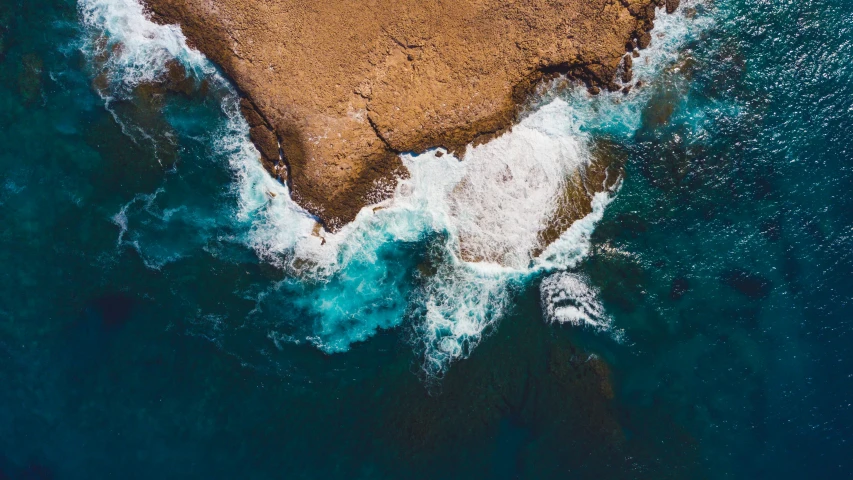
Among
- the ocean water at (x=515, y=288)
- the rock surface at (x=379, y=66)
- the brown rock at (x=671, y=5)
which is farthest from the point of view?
the ocean water at (x=515, y=288)

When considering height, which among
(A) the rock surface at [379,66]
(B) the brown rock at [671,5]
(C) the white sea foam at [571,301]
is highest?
(B) the brown rock at [671,5]

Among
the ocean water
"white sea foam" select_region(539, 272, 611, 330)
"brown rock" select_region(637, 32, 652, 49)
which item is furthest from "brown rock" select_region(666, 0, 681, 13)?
"white sea foam" select_region(539, 272, 611, 330)

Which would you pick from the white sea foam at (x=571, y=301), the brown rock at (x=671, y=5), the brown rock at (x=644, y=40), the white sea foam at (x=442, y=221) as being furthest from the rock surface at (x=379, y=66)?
the white sea foam at (x=571, y=301)

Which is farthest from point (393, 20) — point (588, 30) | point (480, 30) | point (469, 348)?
point (469, 348)

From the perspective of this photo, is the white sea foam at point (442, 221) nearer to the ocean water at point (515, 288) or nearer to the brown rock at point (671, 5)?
the ocean water at point (515, 288)

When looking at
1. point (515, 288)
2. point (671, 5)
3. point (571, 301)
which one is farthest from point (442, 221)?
point (671, 5)

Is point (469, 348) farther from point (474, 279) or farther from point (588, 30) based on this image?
point (588, 30)

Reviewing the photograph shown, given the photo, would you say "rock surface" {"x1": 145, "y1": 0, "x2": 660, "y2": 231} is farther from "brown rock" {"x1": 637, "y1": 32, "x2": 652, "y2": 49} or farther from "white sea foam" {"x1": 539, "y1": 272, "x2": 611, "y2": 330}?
"white sea foam" {"x1": 539, "y1": 272, "x2": 611, "y2": 330}
